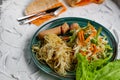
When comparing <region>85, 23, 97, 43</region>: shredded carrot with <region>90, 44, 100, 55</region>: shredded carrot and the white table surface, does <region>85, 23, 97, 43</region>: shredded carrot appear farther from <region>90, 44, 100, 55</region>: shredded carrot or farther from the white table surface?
the white table surface

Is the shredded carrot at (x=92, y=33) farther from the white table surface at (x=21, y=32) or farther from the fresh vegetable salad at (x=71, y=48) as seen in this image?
the white table surface at (x=21, y=32)

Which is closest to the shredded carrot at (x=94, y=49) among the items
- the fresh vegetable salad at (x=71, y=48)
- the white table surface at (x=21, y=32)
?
the fresh vegetable salad at (x=71, y=48)

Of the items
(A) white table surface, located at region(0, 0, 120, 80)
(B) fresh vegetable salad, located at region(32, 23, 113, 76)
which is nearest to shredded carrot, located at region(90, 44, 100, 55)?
(B) fresh vegetable salad, located at region(32, 23, 113, 76)

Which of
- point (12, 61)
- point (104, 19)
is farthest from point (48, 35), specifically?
point (104, 19)

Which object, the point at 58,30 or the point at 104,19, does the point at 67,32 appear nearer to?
the point at 58,30

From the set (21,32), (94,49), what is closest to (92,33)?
(94,49)

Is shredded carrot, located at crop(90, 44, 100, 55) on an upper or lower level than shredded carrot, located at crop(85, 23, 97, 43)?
lower

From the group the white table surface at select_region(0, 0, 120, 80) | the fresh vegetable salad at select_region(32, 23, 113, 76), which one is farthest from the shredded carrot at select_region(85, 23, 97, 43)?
the white table surface at select_region(0, 0, 120, 80)

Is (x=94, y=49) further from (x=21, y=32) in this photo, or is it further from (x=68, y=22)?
(x=21, y=32)
